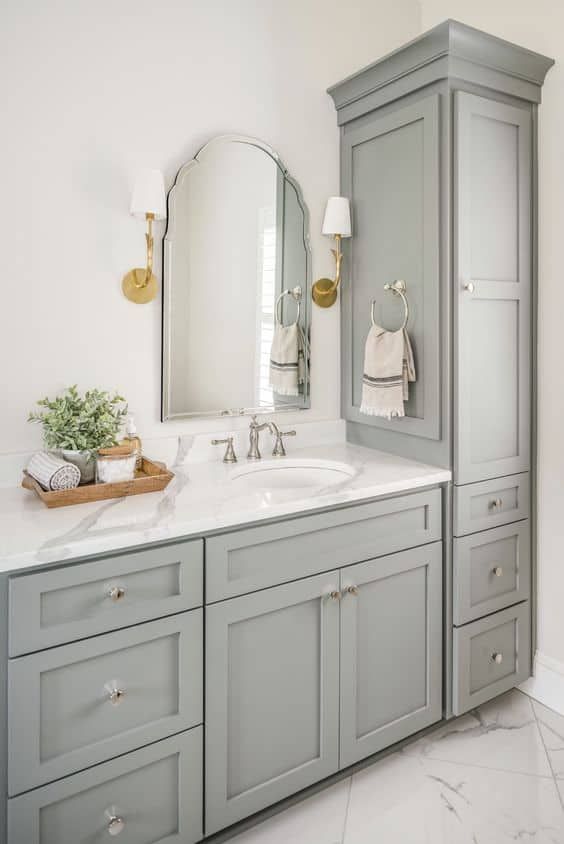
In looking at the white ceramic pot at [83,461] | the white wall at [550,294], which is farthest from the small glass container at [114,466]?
the white wall at [550,294]

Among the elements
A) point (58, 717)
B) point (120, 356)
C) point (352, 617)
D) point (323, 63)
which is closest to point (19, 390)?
point (120, 356)

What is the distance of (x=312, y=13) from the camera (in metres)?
2.29

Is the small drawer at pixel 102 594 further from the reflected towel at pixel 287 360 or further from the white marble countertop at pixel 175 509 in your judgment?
the reflected towel at pixel 287 360

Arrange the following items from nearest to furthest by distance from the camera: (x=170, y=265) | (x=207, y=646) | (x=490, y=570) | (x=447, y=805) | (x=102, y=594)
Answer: (x=102, y=594), (x=207, y=646), (x=447, y=805), (x=170, y=265), (x=490, y=570)

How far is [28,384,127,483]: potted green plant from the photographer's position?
1683 mm

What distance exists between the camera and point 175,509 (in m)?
1.53

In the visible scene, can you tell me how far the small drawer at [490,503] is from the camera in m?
1.99

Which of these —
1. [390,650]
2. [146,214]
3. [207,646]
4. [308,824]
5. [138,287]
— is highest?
[146,214]

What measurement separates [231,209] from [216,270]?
0.21 meters

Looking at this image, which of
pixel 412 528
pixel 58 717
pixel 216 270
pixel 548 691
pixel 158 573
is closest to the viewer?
pixel 58 717

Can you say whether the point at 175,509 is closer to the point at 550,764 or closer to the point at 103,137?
the point at 103,137

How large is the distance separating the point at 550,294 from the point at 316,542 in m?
1.20

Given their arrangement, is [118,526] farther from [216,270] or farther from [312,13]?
[312,13]

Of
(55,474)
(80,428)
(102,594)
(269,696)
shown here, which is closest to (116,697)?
(102,594)
